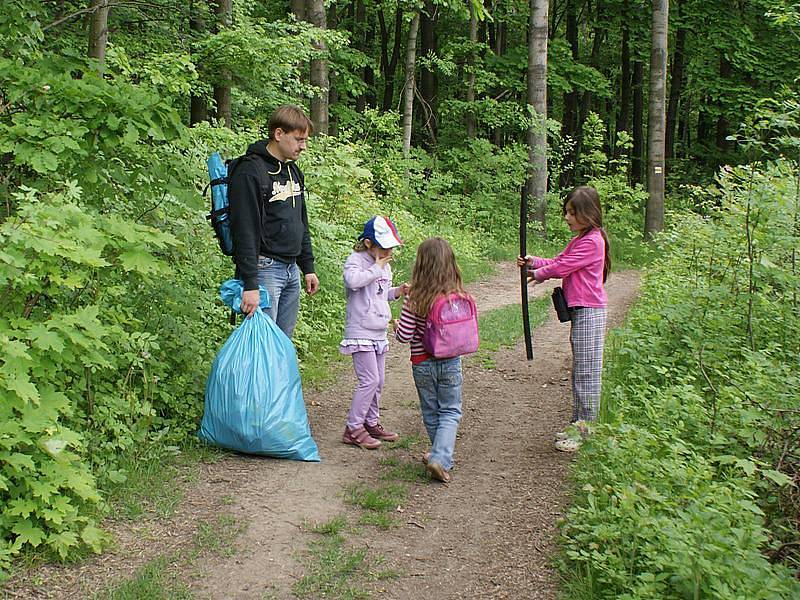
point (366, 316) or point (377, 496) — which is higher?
point (366, 316)

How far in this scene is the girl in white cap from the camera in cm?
565

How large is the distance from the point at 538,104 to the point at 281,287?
500 inches

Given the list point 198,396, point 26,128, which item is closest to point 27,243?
point 26,128

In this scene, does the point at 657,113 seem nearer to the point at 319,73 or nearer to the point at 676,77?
the point at 319,73

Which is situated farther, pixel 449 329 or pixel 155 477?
pixel 449 329

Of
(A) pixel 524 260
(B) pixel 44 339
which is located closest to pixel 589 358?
(A) pixel 524 260

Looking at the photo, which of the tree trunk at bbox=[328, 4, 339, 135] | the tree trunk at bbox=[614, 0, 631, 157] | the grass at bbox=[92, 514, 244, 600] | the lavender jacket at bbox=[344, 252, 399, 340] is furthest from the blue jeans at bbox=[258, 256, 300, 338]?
the tree trunk at bbox=[614, 0, 631, 157]

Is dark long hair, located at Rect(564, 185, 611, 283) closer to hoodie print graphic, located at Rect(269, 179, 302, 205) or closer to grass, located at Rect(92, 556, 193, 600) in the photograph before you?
hoodie print graphic, located at Rect(269, 179, 302, 205)

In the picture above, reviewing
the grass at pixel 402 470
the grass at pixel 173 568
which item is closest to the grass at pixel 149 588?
the grass at pixel 173 568

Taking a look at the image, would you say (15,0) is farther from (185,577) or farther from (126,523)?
(185,577)

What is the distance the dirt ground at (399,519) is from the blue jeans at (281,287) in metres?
0.95

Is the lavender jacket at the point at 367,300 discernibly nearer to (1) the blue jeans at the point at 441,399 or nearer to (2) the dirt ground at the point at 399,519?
(1) the blue jeans at the point at 441,399

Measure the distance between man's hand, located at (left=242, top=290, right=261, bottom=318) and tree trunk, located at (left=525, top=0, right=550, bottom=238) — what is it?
1168cm

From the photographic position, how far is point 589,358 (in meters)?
5.94
